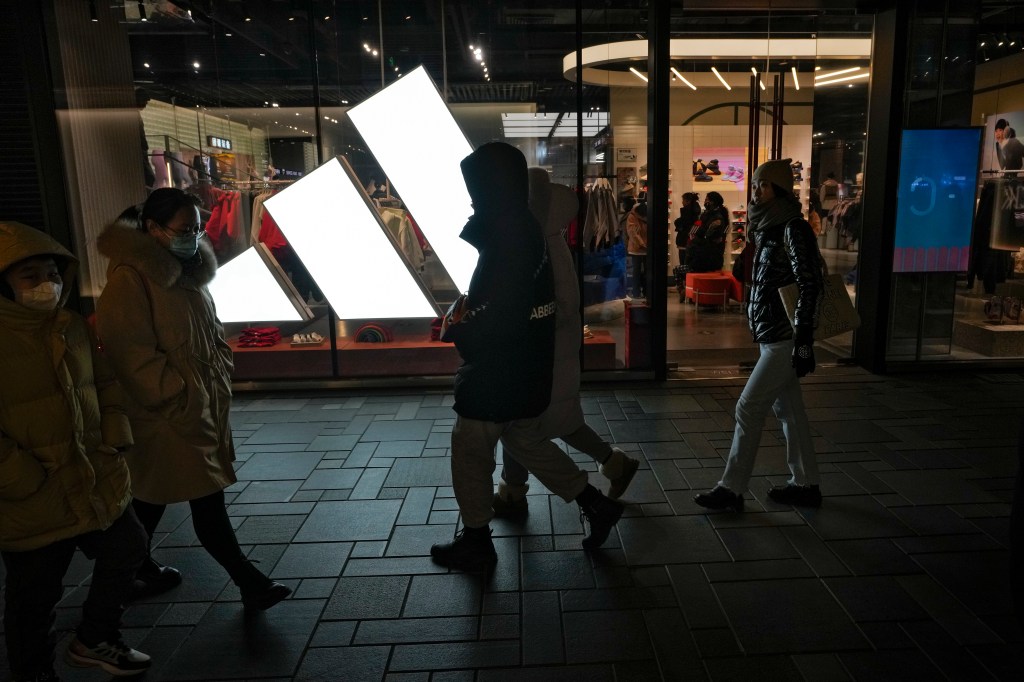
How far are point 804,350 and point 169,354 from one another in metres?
2.67

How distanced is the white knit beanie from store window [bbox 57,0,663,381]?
2621 millimetres

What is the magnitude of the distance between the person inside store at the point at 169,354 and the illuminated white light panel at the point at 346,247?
3.36m

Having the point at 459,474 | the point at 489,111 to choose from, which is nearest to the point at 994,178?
the point at 489,111

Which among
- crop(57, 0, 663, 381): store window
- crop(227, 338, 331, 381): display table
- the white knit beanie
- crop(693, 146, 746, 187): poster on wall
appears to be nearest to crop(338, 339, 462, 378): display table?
crop(227, 338, 331, 381): display table

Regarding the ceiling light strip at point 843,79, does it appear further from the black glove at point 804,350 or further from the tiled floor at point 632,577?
the black glove at point 804,350

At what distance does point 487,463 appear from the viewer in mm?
3096

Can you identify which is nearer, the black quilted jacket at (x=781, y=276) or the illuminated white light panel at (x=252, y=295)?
the black quilted jacket at (x=781, y=276)

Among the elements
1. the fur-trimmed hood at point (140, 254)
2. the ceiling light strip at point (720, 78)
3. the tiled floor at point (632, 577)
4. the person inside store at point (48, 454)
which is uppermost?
the ceiling light strip at point (720, 78)

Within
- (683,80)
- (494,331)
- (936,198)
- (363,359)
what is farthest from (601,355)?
(683,80)

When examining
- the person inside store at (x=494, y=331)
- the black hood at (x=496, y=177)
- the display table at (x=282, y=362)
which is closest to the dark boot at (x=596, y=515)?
the person inside store at (x=494, y=331)

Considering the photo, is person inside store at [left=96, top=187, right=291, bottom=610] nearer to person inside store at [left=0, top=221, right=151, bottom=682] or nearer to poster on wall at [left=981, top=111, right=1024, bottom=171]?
person inside store at [left=0, top=221, right=151, bottom=682]

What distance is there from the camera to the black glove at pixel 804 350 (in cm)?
327

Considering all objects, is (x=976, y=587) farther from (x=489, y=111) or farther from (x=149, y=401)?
(x=489, y=111)

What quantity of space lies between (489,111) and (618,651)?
4527 mm
